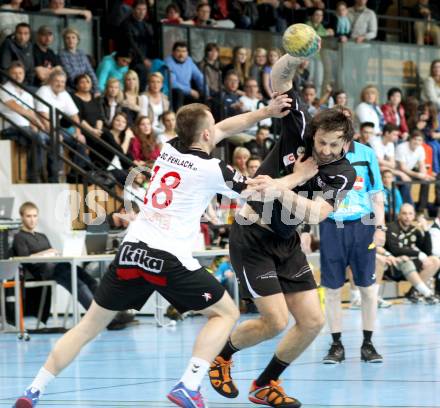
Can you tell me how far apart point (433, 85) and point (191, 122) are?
1607 centimetres

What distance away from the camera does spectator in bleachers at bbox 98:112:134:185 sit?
16.0m

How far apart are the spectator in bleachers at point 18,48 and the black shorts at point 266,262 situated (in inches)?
360

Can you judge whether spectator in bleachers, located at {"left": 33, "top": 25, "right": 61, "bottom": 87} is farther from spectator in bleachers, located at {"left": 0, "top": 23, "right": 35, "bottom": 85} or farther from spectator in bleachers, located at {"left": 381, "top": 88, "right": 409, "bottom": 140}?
spectator in bleachers, located at {"left": 381, "top": 88, "right": 409, "bottom": 140}

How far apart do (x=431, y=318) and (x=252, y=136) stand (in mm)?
5652

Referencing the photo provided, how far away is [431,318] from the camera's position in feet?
45.4

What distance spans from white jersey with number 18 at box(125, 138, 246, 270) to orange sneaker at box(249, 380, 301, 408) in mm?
1131

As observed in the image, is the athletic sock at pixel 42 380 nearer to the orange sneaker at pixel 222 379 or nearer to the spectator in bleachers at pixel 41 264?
the orange sneaker at pixel 222 379

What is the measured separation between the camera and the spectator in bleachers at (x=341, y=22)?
71.6 feet

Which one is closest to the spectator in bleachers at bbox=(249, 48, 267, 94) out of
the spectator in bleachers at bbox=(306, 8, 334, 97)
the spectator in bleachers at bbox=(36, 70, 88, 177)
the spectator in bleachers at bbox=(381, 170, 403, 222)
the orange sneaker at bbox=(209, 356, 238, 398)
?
the spectator in bleachers at bbox=(306, 8, 334, 97)

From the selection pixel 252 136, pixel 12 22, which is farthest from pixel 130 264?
pixel 252 136

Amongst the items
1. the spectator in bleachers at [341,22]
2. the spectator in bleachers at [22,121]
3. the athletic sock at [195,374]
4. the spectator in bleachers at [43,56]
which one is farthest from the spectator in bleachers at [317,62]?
the athletic sock at [195,374]

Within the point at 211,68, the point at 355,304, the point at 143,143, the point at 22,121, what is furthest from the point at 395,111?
the point at 22,121

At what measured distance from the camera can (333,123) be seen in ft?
23.8

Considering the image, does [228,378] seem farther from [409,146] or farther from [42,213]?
[409,146]
